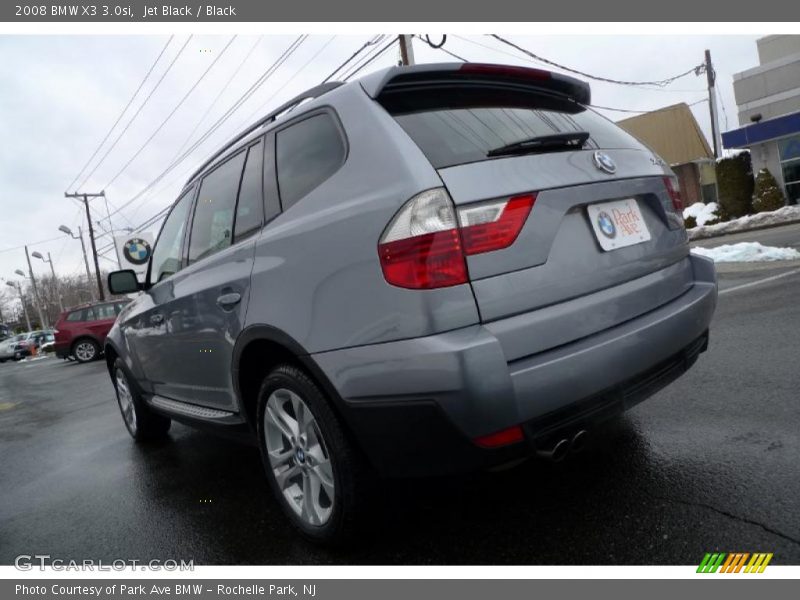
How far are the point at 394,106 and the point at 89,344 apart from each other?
58.9 feet

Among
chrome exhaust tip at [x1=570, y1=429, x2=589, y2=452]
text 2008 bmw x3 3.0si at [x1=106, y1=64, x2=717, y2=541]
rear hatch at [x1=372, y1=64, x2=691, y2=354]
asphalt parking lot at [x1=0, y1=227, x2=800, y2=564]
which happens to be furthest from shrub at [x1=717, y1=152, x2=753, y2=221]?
chrome exhaust tip at [x1=570, y1=429, x2=589, y2=452]

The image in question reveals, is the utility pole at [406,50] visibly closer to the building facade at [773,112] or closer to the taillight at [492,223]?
the taillight at [492,223]

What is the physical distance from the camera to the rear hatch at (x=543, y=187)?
74.2 inches

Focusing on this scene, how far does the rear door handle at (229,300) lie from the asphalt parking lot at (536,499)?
1.02 m

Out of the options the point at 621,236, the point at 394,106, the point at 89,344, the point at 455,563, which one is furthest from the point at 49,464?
the point at 89,344

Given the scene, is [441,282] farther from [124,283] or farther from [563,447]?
[124,283]

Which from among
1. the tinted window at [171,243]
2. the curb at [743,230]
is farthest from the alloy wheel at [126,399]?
the curb at [743,230]

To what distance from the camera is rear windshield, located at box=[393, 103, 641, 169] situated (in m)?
1.99

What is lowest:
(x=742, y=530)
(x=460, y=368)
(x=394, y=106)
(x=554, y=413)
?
(x=742, y=530)

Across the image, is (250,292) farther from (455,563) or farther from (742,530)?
(742,530)

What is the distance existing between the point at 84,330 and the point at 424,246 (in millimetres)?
18036

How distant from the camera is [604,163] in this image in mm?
2242

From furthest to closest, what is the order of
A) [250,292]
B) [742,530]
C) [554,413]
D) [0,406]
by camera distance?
[0,406] < [250,292] < [742,530] < [554,413]

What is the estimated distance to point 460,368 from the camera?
172cm
